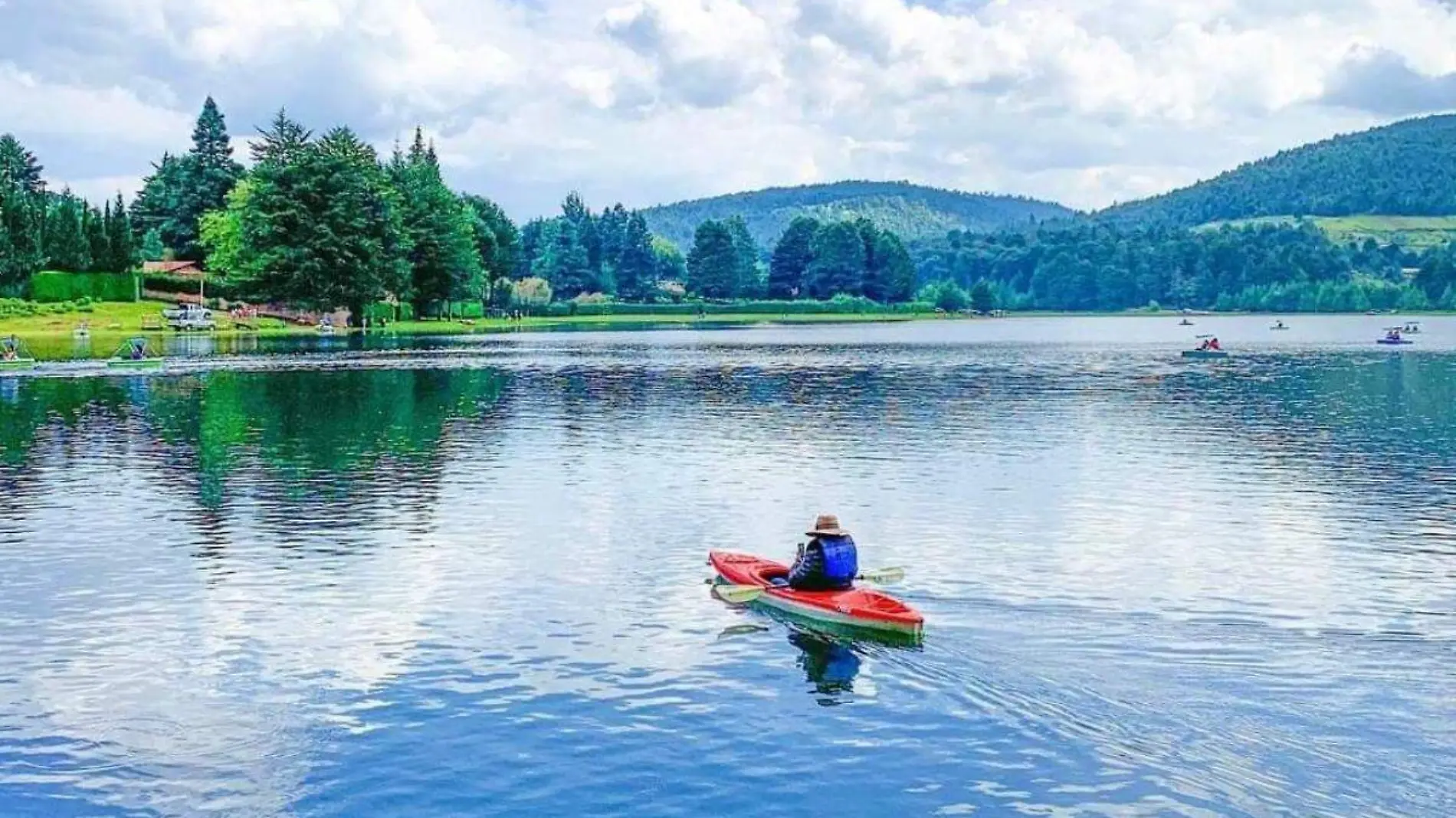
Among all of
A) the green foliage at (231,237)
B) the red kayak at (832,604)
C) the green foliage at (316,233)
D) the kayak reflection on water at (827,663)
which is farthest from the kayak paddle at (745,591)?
the green foliage at (231,237)

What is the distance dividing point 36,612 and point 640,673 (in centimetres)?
1402

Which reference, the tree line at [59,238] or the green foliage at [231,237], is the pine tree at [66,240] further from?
the green foliage at [231,237]

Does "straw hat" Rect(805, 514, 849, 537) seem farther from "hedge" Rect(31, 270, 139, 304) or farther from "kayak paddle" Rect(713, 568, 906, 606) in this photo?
"hedge" Rect(31, 270, 139, 304)

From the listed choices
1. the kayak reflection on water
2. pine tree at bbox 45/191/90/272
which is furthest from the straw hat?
pine tree at bbox 45/191/90/272

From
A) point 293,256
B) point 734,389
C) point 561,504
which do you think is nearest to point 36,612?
point 561,504

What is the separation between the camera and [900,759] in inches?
913

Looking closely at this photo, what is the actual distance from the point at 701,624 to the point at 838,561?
3.15 m

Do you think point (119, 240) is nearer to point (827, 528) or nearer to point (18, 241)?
point (18, 241)

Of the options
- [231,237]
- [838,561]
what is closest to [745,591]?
[838,561]

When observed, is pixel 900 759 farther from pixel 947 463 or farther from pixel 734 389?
pixel 734 389

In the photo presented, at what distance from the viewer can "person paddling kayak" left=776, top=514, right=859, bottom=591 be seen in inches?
1249

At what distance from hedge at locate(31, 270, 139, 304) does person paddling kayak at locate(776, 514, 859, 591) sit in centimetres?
16085

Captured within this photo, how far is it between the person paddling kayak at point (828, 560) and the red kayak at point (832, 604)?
269 millimetres

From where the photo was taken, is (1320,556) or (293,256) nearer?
(1320,556)
